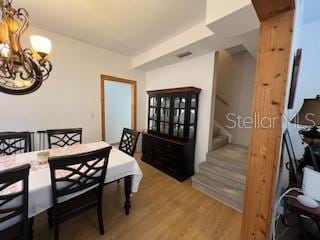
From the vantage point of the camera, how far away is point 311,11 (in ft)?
6.03

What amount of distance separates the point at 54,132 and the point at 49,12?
169 centimetres

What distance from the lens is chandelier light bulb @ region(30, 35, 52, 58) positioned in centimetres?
140

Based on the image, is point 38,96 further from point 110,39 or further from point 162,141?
point 162,141

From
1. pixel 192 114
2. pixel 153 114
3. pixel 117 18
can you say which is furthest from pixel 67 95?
pixel 192 114

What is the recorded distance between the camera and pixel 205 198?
233 cm

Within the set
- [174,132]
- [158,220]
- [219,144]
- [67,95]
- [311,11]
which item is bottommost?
[158,220]

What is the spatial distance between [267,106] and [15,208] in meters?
1.79

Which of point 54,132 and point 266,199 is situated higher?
point 54,132

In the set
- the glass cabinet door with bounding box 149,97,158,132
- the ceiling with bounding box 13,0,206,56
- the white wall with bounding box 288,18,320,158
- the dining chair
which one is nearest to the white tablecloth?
the dining chair

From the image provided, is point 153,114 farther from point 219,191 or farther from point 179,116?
point 219,191

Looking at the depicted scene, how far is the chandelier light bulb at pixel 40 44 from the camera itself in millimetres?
1403

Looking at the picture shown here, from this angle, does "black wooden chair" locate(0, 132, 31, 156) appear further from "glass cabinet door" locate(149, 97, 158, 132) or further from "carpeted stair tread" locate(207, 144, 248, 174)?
"carpeted stair tread" locate(207, 144, 248, 174)

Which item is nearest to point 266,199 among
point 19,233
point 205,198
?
point 205,198

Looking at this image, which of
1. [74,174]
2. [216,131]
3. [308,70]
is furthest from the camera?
[216,131]
